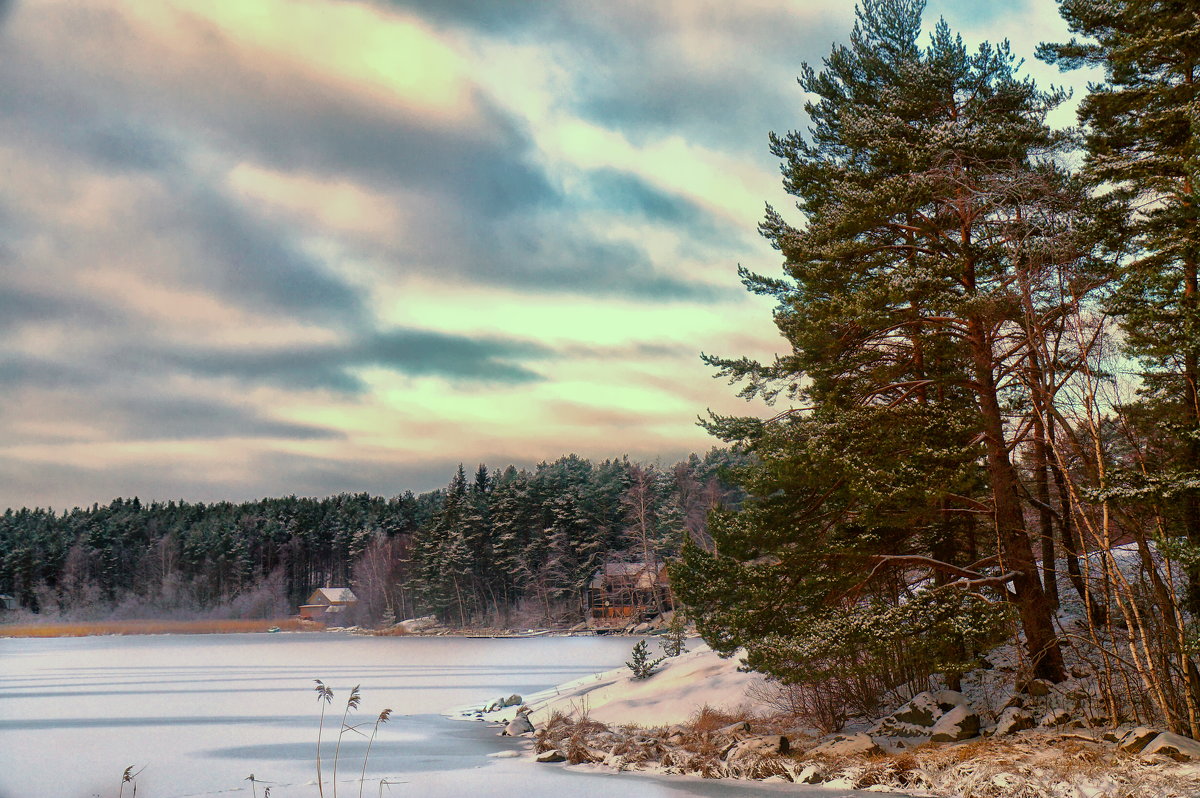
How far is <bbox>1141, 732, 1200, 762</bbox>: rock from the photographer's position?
9.37 metres

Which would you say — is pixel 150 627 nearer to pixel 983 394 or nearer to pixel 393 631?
pixel 393 631

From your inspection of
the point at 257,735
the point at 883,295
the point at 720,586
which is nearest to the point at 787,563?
the point at 720,586

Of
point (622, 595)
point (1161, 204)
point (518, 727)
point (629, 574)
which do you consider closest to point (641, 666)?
point (518, 727)

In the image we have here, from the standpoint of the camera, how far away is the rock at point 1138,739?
992 cm

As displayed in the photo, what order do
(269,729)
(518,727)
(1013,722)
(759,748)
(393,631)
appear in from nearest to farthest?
(1013,722), (759,748), (518,727), (269,729), (393,631)

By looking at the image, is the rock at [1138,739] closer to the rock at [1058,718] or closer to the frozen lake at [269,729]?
the rock at [1058,718]

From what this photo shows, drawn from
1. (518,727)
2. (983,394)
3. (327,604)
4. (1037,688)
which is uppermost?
(983,394)

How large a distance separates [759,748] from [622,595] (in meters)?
55.5

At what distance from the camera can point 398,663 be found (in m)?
43.3

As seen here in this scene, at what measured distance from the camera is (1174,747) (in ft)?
31.1

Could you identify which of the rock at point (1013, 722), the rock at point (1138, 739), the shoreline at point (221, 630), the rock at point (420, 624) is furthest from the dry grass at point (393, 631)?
the rock at point (1138, 739)

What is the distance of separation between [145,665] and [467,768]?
115ft

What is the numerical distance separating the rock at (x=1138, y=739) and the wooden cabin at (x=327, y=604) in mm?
91629

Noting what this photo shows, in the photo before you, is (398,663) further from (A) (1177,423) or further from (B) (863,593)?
(A) (1177,423)
